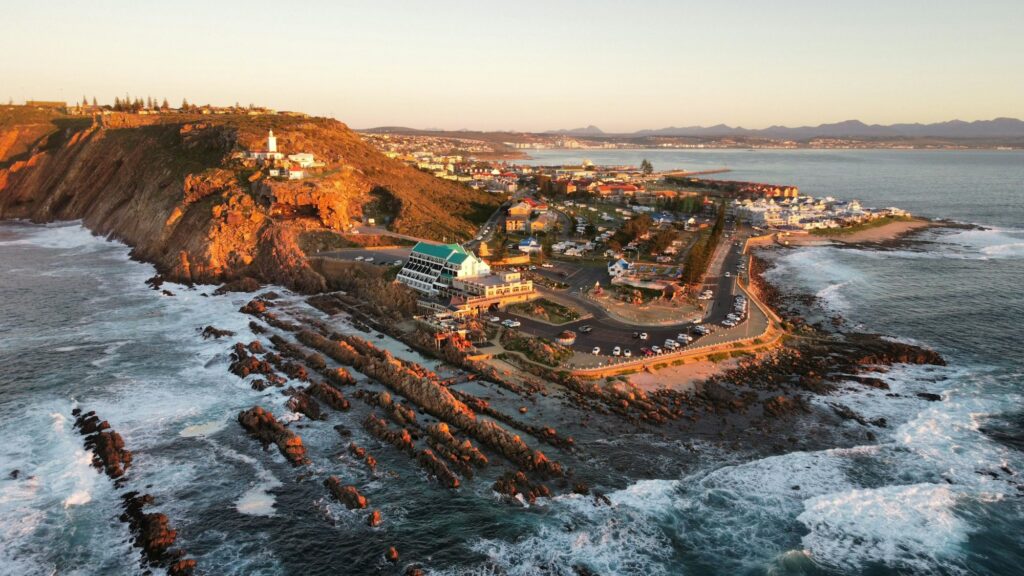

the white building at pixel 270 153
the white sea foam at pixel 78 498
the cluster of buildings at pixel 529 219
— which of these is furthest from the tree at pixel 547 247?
→ the white sea foam at pixel 78 498

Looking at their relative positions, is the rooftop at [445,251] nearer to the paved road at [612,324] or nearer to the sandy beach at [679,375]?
the paved road at [612,324]

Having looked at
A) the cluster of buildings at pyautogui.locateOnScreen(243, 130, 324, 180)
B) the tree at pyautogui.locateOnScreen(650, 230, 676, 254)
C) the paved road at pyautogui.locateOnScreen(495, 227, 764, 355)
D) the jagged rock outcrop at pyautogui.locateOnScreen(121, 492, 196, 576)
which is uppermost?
the cluster of buildings at pyautogui.locateOnScreen(243, 130, 324, 180)

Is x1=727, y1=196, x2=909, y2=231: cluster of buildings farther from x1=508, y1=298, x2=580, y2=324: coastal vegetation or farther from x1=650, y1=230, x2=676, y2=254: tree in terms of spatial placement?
x1=508, y1=298, x2=580, y2=324: coastal vegetation

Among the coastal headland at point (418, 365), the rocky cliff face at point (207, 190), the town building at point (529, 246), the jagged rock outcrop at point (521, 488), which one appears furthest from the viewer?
the town building at point (529, 246)

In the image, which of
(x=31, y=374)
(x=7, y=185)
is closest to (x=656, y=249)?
(x=31, y=374)

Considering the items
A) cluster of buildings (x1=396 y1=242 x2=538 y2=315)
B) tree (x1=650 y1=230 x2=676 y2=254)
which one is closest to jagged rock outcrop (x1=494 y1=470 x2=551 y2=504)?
cluster of buildings (x1=396 y1=242 x2=538 y2=315)

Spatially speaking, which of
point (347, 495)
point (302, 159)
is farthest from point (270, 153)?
point (347, 495)

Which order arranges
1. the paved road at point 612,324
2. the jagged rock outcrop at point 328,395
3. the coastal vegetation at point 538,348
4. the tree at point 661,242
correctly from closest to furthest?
the jagged rock outcrop at point 328,395, the coastal vegetation at point 538,348, the paved road at point 612,324, the tree at point 661,242
